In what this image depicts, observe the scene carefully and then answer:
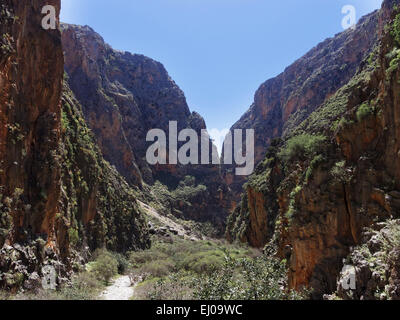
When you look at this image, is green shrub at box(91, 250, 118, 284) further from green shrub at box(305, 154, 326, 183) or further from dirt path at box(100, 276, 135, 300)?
green shrub at box(305, 154, 326, 183)

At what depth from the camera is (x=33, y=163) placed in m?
18.4

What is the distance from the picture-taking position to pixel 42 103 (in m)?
20.1

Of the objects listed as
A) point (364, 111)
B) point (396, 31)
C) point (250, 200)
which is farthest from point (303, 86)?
point (364, 111)

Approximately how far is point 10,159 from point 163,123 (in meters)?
95.0

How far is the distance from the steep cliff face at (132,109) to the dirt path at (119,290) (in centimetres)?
4896

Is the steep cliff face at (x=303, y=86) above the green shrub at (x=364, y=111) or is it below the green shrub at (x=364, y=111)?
above

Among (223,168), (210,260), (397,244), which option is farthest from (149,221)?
(223,168)

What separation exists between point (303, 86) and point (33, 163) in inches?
3816

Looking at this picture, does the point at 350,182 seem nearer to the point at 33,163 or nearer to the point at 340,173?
the point at 340,173

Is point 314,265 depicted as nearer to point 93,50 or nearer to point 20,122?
point 20,122

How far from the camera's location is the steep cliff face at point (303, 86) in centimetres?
8306

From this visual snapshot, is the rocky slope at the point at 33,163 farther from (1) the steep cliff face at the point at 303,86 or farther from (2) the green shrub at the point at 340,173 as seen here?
(1) the steep cliff face at the point at 303,86

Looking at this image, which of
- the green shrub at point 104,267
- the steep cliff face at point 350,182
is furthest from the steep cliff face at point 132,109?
the steep cliff face at point 350,182
